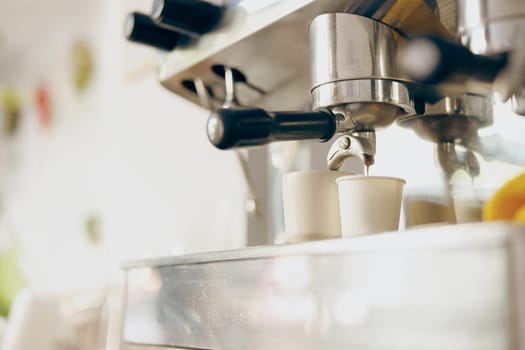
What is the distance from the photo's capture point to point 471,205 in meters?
0.55

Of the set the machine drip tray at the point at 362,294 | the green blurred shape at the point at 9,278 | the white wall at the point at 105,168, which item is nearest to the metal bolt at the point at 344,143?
the machine drip tray at the point at 362,294

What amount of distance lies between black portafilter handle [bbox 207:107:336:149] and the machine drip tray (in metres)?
0.08

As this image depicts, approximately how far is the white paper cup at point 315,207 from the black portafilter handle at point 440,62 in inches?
7.3

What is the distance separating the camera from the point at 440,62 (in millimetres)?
314

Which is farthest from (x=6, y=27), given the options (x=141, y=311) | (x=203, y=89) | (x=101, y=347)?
(x=141, y=311)

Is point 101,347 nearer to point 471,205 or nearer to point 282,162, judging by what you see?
point 282,162

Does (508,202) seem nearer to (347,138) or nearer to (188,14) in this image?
(347,138)

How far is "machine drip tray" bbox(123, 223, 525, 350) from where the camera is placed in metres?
0.28

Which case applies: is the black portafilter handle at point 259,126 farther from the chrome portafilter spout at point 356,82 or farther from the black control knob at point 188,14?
the black control knob at point 188,14

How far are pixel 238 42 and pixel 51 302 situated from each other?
583 mm

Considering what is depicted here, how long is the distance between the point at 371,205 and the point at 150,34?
319mm

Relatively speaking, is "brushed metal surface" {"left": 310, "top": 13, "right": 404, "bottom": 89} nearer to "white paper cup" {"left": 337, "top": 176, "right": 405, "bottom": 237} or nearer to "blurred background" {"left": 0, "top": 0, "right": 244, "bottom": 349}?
"white paper cup" {"left": 337, "top": 176, "right": 405, "bottom": 237}

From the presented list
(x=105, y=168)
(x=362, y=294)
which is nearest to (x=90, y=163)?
(x=105, y=168)

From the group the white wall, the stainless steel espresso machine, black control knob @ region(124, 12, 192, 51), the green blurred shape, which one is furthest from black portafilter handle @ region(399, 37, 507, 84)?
the green blurred shape
